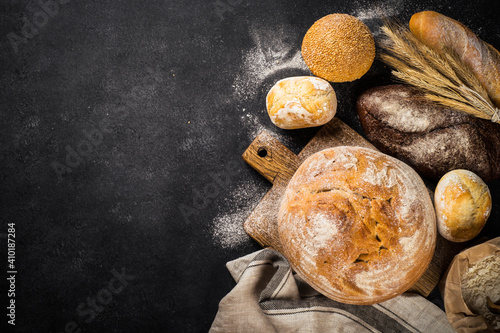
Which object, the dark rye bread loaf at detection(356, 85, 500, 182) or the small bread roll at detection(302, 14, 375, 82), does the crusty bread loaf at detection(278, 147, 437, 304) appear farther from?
the small bread roll at detection(302, 14, 375, 82)

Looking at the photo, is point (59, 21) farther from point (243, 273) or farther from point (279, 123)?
point (243, 273)

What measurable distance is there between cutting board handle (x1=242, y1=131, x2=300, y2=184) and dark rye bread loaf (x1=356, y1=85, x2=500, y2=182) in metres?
0.47

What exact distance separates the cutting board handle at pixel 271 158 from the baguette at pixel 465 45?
33.3 inches

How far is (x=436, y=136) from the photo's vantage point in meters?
1.35

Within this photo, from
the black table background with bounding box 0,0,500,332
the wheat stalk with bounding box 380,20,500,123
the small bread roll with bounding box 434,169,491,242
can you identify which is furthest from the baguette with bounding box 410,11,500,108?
the small bread roll with bounding box 434,169,491,242

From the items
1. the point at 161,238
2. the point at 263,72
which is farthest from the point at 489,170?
the point at 161,238

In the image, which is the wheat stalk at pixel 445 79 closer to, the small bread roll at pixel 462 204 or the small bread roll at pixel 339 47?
the small bread roll at pixel 339 47

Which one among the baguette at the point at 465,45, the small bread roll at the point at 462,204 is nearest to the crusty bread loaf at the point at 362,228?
the small bread roll at the point at 462,204

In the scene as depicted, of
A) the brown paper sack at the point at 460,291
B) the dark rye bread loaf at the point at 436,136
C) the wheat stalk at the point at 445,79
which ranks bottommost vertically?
the brown paper sack at the point at 460,291

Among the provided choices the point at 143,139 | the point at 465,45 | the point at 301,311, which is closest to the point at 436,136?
the point at 465,45

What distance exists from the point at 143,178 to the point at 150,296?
0.65m

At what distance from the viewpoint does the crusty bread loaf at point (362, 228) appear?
3.63 ft

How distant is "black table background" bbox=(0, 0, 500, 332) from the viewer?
1639 millimetres

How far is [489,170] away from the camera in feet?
4.51
